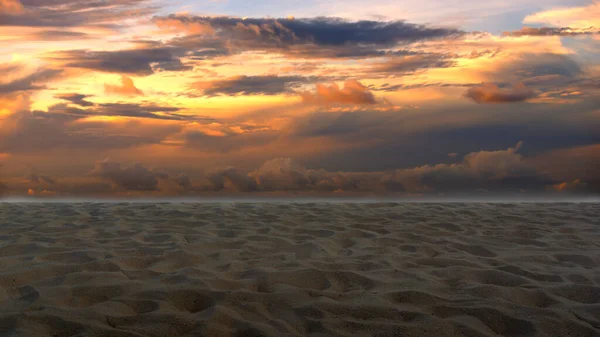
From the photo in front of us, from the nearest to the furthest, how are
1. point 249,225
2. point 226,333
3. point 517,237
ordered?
1. point 226,333
2. point 517,237
3. point 249,225

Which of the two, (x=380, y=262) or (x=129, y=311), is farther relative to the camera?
(x=380, y=262)

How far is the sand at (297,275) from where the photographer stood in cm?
333

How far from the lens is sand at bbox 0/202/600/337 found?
3.33 m

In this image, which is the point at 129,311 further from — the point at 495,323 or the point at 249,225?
the point at 249,225

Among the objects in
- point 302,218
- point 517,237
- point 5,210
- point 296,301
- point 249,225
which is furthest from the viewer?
point 5,210

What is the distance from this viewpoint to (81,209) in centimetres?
844

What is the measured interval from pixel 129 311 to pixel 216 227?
10.3 feet

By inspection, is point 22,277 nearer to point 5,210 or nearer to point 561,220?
point 5,210

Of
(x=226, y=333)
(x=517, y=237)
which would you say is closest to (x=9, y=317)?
(x=226, y=333)

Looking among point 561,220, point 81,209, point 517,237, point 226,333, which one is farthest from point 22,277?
point 561,220

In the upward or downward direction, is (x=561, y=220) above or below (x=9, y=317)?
below

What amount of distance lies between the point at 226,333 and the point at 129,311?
0.77 metres

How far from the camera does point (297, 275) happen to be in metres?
4.29

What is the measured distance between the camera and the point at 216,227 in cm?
664
